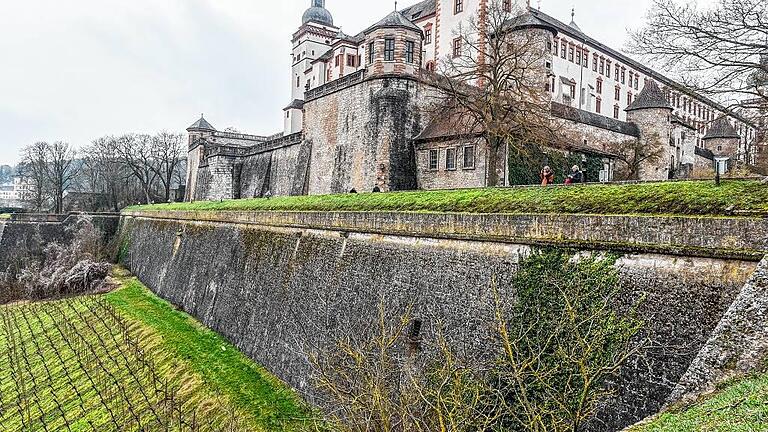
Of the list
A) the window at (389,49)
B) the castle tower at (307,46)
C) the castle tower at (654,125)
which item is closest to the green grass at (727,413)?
the window at (389,49)

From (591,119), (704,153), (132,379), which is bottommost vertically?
(132,379)

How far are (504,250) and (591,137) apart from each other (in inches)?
826

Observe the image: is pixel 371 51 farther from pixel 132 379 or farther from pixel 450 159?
pixel 132 379

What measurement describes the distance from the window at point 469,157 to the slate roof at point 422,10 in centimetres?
1869

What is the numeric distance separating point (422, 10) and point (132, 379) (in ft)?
109

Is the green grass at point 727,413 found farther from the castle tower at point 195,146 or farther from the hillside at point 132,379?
the castle tower at point 195,146

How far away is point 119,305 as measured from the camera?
995 inches

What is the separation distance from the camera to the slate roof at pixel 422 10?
38.8 meters

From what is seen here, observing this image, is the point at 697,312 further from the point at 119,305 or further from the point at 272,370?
the point at 119,305

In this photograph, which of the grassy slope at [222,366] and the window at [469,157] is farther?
the window at [469,157]

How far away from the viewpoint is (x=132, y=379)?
1639cm

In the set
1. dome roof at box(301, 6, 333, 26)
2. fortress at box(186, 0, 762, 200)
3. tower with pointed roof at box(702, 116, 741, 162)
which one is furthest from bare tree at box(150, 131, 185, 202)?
tower with pointed roof at box(702, 116, 741, 162)

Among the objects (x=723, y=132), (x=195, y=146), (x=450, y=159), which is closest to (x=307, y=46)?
(x=195, y=146)

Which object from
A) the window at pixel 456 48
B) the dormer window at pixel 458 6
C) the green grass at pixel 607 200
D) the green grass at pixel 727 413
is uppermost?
the dormer window at pixel 458 6
